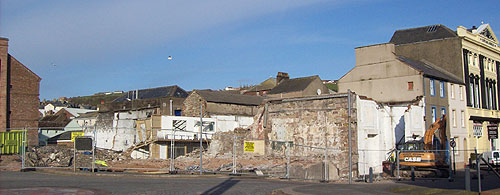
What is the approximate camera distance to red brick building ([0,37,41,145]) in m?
43.8

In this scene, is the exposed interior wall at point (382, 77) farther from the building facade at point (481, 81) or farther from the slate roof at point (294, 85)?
the slate roof at point (294, 85)

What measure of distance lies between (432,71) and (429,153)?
17324mm

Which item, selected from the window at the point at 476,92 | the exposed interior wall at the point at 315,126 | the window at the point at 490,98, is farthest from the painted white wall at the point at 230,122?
the window at the point at 490,98

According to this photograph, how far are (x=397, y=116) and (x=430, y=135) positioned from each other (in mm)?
6991

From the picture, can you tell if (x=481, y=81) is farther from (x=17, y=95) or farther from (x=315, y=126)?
(x=17, y=95)

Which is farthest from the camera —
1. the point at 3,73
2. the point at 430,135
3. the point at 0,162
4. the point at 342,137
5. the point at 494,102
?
the point at 494,102

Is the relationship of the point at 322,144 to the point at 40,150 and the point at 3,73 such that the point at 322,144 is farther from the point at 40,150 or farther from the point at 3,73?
the point at 3,73

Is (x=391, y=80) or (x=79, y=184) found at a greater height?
(x=391, y=80)

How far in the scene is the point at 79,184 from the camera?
16703 mm

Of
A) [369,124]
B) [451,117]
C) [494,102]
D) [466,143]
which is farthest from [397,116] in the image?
[494,102]

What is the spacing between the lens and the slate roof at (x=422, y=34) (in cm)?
4728

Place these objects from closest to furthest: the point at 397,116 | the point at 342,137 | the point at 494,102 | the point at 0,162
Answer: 1. the point at 0,162
2. the point at 342,137
3. the point at 397,116
4. the point at 494,102

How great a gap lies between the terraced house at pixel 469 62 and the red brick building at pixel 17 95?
3614 cm

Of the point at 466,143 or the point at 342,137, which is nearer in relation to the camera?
the point at 342,137
